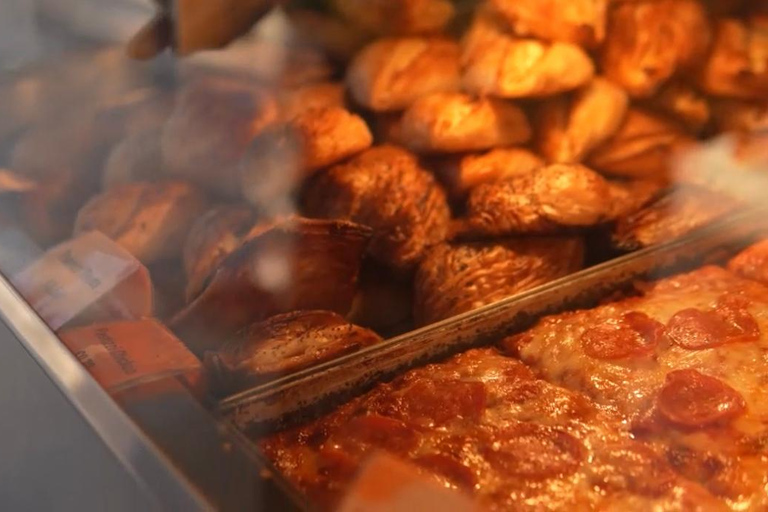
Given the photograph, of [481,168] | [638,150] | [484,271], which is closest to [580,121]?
[638,150]

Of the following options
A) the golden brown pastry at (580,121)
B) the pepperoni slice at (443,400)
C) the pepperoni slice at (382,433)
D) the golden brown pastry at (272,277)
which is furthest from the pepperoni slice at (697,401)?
the golden brown pastry at (580,121)

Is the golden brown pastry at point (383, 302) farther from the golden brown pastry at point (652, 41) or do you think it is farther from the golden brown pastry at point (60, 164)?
the golden brown pastry at point (652, 41)

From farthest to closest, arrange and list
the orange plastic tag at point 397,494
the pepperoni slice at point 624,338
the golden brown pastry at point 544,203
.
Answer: the golden brown pastry at point 544,203, the pepperoni slice at point 624,338, the orange plastic tag at point 397,494

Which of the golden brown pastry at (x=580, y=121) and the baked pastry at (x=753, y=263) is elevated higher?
the golden brown pastry at (x=580, y=121)

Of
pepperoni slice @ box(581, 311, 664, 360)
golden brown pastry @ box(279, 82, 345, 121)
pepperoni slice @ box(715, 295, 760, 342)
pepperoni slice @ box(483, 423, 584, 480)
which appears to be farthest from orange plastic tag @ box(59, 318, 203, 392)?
pepperoni slice @ box(715, 295, 760, 342)

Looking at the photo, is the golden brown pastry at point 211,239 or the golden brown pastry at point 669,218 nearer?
the golden brown pastry at point 211,239

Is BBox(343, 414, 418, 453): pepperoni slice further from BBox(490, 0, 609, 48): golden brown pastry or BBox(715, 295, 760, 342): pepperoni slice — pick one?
BBox(490, 0, 609, 48): golden brown pastry

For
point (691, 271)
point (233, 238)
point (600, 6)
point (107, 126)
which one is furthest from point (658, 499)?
point (107, 126)
